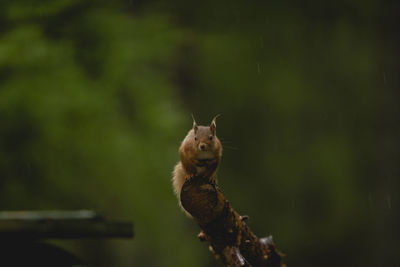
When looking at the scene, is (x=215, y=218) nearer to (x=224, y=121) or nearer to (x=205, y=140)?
(x=205, y=140)

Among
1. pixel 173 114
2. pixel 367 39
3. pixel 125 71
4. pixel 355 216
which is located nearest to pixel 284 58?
pixel 367 39

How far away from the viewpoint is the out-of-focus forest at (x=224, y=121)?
5.17 metres

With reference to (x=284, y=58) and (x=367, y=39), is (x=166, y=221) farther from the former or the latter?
Answer: (x=367, y=39)

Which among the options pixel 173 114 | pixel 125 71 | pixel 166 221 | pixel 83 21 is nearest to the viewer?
pixel 83 21

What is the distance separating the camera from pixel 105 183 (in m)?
6.17

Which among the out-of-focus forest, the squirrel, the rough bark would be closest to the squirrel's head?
the squirrel

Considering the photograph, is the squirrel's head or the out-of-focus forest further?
the out-of-focus forest

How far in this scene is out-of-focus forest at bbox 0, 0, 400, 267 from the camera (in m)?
5.17

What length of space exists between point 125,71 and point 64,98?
69cm

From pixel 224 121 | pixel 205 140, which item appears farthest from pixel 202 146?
pixel 224 121

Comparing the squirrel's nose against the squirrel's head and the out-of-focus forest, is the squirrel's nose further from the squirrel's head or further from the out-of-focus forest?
the out-of-focus forest

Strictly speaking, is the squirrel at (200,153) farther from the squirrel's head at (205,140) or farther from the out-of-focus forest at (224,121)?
the out-of-focus forest at (224,121)

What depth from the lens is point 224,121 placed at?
9.47 meters

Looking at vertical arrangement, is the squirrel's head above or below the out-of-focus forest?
above
